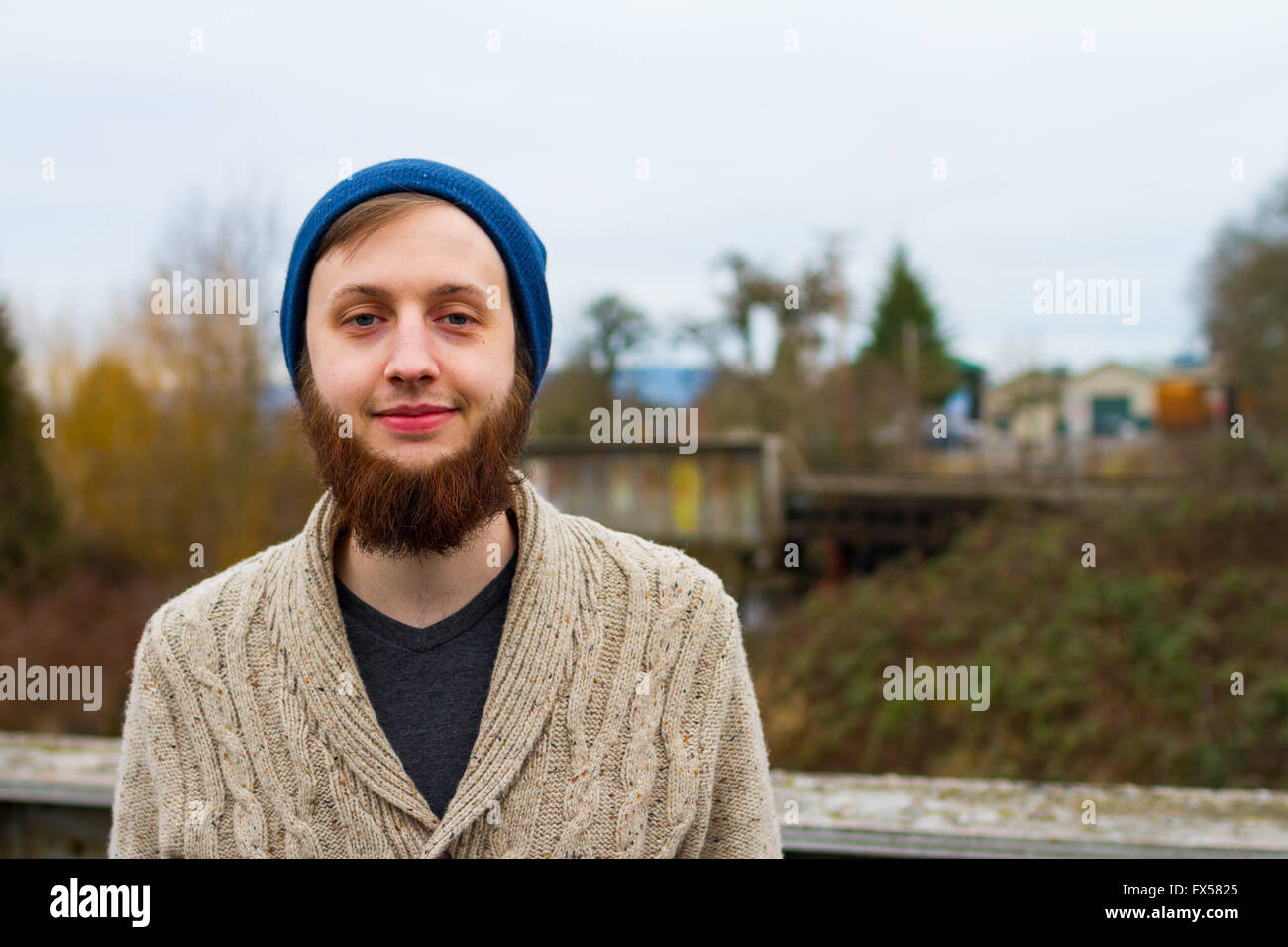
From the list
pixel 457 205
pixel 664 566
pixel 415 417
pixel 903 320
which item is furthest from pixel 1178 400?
pixel 415 417

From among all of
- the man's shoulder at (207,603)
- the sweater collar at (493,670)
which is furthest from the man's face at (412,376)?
the man's shoulder at (207,603)

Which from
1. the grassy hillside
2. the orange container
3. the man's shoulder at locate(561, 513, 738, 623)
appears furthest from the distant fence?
the orange container

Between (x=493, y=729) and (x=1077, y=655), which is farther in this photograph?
(x=1077, y=655)

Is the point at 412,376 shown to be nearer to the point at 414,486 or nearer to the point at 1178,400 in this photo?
the point at 414,486

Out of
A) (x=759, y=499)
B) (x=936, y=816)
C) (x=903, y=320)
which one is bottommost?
(x=759, y=499)

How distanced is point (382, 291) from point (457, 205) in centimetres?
22

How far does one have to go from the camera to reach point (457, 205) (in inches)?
75.2

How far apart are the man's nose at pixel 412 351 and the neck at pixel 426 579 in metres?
0.35

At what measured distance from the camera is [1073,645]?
11430mm

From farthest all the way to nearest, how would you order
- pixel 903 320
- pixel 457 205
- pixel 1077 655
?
1. pixel 903 320
2. pixel 1077 655
3. pixel 457 205

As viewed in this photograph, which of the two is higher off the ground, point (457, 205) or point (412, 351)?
point (457, 205)

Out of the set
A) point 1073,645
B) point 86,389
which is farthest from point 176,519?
point 1073,645

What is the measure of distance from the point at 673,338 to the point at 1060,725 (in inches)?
502
